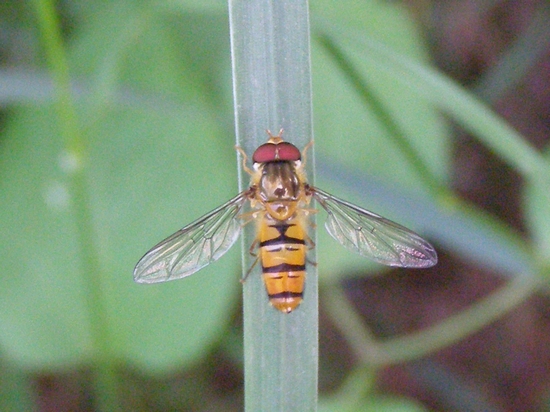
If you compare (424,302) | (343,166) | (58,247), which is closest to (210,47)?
(343,166)

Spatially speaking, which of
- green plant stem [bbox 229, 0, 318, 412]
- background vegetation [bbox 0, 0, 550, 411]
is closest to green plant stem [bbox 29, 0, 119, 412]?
background vegetation [bbox 0, 0, 550, 411]

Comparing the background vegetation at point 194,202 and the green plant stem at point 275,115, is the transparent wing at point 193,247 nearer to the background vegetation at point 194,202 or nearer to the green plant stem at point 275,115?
the green plant stem at point 275,115

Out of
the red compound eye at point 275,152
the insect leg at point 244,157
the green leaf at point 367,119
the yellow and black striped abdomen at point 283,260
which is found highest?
the green leaf at point 367,119

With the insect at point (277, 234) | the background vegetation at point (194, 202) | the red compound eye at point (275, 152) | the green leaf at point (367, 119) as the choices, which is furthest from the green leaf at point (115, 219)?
the red compound eye at point (275, 152)

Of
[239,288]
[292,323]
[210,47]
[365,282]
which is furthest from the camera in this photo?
[365,282]

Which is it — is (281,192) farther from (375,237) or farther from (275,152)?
(375,237)

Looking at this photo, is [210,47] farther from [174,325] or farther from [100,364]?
[100,364]
